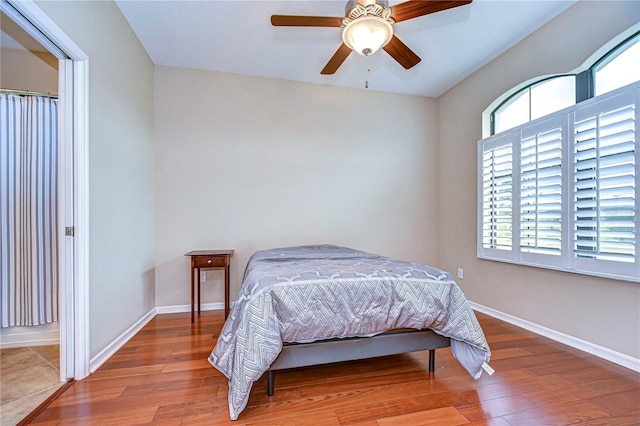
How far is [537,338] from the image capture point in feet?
7.91

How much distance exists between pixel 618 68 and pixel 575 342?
2.14 meters

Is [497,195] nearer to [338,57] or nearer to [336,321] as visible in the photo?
[338,57]

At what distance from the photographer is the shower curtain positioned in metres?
2.19

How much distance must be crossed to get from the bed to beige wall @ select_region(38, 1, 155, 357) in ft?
3.63

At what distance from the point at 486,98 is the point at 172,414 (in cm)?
391

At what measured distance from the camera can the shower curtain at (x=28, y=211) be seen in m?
2.19

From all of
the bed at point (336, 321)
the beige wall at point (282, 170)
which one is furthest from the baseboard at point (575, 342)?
the beige wall at point (282, 170)

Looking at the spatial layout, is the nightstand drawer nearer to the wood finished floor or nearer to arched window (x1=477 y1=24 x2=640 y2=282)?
the wood finished floor

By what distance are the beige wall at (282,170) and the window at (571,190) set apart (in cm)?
111

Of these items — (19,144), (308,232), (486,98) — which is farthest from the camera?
(308,232)

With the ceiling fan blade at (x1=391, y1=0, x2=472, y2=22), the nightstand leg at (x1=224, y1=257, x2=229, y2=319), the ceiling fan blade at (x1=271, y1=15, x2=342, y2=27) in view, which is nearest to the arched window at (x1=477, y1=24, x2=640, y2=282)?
the ceiling fan blade at (x1=391, y1=0, x2=472, y2=22)

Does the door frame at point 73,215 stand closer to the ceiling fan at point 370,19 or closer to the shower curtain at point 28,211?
the shower curtain at point 28,211

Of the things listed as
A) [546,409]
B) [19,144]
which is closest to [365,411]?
[546,409]

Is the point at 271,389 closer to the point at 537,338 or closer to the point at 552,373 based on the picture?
the point at 552,373
